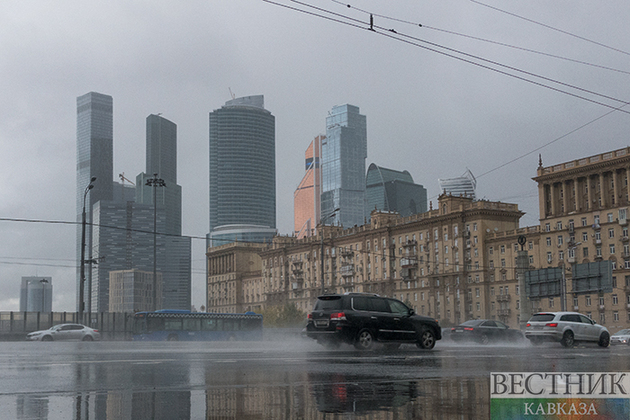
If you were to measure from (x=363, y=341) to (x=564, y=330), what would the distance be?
10.5m

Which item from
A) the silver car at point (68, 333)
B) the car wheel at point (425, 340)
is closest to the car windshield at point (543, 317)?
the car wheel at point (425, 340)

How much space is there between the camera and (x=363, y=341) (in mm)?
20016

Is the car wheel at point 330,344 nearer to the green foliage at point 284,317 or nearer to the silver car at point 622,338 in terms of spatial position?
the silver car at point 622,338

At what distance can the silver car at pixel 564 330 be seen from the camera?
87.3 feet

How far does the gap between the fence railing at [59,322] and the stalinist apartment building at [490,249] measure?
4205cm

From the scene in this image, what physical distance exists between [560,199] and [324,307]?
102442 mm

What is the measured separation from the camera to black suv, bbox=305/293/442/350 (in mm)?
20031

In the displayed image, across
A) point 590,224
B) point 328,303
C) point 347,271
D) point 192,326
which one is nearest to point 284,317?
point 347,271

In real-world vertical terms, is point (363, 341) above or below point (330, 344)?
above

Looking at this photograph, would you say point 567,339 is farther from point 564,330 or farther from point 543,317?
point 543,317

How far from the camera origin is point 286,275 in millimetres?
156750

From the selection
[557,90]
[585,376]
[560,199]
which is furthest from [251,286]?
[585,376]

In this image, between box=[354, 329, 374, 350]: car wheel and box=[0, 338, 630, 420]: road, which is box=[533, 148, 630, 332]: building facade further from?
box=[0, 338, 630, 420]: road

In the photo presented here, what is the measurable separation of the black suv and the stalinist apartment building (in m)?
74.0
